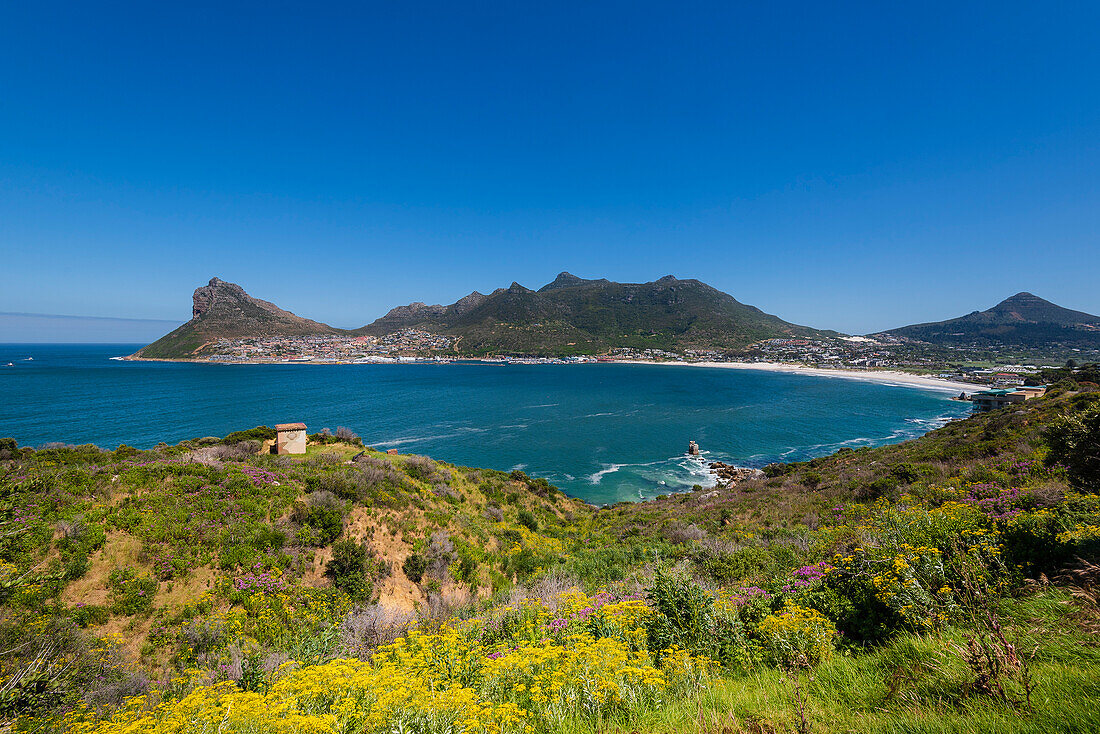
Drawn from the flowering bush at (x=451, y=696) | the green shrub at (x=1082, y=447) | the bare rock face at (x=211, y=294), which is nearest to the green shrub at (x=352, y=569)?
the flowering bush at (x=451, y=696)

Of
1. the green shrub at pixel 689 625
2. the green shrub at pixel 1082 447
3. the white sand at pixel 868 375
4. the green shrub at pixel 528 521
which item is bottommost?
the green shrub at pixel 528 521

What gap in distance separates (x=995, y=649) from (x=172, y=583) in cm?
1483

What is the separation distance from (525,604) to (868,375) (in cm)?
13373

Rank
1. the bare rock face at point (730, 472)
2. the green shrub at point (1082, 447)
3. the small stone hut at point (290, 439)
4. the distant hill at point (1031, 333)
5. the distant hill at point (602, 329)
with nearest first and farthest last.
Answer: the green shrub at point (1082, 447) < the small stone hut at point (290, 439) < the bare rock face at point (730, 472) < the distant hill at point (1031, 333) < the distant hill at point (602, 329)

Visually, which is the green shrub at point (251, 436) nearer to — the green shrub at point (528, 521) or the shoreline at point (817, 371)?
the green shrub at point (528, 521)

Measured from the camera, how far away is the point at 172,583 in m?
9.62

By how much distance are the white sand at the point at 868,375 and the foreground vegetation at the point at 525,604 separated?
302 ft

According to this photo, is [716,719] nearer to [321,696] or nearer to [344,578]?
[321,696]

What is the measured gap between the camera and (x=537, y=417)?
57344 millimetres

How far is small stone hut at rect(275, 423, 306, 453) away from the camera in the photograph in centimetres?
1984

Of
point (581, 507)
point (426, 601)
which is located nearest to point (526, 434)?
point (581, 507)

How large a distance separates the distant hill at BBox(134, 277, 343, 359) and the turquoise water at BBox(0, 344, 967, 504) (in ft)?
230

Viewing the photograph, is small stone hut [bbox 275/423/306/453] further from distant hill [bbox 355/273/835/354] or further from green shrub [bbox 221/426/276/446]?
distant hill [bbox 355/273/835/354]

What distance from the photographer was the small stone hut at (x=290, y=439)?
19.8 metres
